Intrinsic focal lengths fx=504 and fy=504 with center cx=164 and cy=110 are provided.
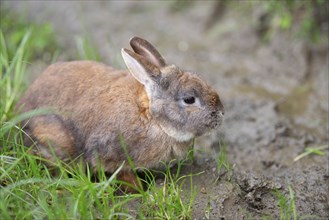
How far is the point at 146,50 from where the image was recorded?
13.8ft

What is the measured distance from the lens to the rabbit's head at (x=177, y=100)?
13.2 ft

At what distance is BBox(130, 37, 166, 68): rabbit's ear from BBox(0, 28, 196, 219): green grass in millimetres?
935

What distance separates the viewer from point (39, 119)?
4.20 m

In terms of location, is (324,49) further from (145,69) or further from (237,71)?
(145,69)

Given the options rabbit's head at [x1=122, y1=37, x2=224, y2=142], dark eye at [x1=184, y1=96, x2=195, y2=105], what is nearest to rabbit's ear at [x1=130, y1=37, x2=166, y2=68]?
rabbit's head at [x1=122, y1=37, x2=224, y2=142]

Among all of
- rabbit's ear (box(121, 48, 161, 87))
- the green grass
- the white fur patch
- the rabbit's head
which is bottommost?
the green grass

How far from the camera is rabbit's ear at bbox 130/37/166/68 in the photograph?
4215mm

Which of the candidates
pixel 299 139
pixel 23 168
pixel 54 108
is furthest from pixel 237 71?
pixel 23 168

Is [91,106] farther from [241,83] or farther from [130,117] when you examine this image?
[241,83]

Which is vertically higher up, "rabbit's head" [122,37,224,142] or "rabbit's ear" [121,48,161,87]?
"rabbit's ear" [121,48,161,87]

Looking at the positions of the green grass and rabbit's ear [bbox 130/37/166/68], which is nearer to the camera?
the green grass

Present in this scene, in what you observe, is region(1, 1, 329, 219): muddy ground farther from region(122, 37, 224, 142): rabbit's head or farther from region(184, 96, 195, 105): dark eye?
region(184, 96, 195, 105): dark eye

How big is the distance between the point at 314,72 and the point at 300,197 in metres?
2.76

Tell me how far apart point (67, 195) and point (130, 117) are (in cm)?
80
